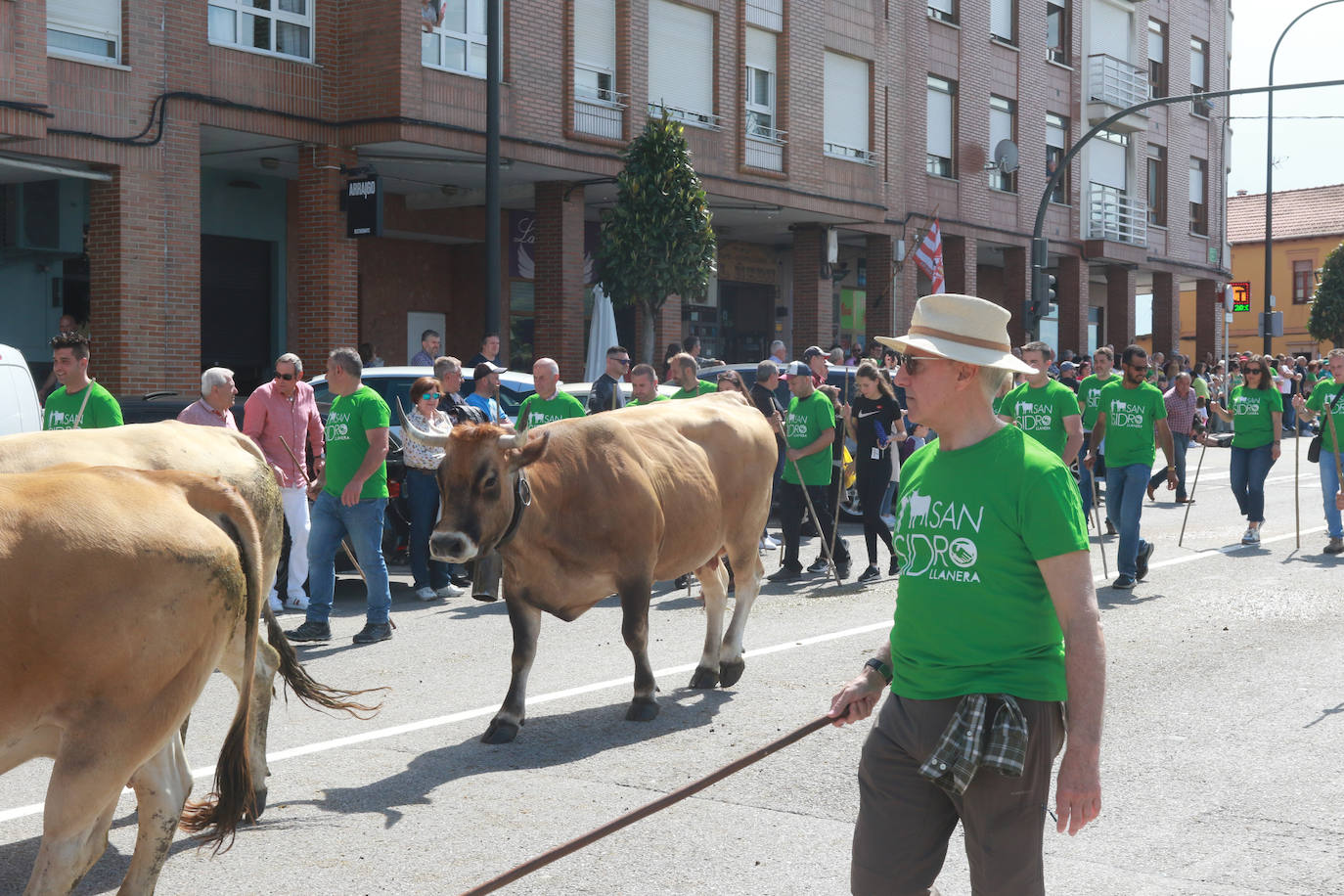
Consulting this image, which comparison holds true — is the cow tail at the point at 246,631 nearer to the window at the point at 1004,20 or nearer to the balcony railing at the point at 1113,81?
the window at the point at 1004,20

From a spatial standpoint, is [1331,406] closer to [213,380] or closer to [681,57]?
[213,380]

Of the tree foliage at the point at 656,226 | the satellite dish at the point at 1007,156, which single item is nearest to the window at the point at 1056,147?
the satellite dish at the point at 1007,156

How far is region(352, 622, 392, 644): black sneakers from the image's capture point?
9.98 meters

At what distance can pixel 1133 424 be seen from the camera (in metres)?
12.6

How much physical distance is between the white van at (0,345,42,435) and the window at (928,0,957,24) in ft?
93.2

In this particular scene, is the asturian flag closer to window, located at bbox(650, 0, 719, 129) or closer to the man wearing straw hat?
window, located at bbox(650, 0, 719, 129)

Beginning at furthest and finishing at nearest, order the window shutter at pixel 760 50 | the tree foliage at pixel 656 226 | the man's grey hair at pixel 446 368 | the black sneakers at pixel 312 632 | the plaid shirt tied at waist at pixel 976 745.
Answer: the window shutter at pixel 760 50, the tree foliage at pixel 656 226, the man's grey hair at pixel 446 368, the black sneakers at pixel 312 632, the plaid shirt tied at waist at pixel 976 745

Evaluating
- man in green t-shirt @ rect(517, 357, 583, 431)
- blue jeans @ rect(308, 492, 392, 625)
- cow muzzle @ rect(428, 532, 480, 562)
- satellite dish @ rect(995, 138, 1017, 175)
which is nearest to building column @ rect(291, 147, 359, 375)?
man in green t-shirt @ rect(517, 357, 583, 431)

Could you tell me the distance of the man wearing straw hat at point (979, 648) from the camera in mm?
3424

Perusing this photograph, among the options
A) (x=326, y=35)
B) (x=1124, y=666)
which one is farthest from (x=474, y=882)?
(x=326, y=35)

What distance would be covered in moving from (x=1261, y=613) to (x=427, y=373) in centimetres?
756

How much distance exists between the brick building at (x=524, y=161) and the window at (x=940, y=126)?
0.24 ft

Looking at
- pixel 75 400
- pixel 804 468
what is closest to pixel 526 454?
pixel 75 400

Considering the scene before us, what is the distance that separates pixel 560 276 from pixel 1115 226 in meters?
21.5
